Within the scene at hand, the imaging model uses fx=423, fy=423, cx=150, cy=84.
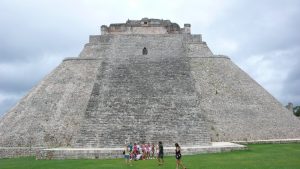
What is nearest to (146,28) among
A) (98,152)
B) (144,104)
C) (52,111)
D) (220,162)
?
(144,104)

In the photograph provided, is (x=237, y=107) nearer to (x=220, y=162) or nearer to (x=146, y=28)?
(x=220, y=162)

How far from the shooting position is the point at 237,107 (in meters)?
21.0

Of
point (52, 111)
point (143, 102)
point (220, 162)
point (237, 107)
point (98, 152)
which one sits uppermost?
point (143, 102)

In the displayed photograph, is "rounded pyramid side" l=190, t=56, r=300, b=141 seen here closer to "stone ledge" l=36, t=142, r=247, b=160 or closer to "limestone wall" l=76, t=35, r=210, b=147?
"limestone wall" l=76, t=35, r=210, b=147

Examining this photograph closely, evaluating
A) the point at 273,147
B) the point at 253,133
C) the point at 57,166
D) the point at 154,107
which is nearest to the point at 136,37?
the point at 154,107

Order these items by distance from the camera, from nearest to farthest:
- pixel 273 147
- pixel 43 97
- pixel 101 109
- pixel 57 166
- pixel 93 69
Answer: pixel 57 166
pixel 273 147
pixel 101 109
pixel 43 97
pixel 93 69

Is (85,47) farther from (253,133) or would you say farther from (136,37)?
(253,133)

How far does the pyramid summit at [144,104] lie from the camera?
715 inches

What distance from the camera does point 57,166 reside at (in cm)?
1386

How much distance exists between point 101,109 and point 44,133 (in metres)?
2.84

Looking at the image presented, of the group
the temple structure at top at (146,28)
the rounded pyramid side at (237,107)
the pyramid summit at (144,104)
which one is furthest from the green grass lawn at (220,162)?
the temple structure at top at (146,28)

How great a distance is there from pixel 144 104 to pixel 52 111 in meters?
4.55

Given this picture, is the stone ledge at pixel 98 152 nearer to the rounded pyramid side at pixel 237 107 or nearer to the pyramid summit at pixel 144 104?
the pyramid summit at pixel 144 104

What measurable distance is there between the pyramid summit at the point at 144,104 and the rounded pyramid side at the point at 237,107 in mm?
47
